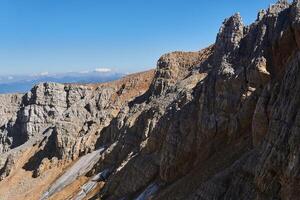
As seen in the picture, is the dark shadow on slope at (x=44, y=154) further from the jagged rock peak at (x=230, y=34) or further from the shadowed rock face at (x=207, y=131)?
the jagged rock peak at (x=230, y=34)

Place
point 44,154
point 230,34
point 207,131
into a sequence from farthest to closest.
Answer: point 44,154, point 230,34, point 207,131

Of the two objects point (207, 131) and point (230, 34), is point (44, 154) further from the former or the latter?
point (207, 131)

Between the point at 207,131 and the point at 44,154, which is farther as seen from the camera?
the point at 44,154

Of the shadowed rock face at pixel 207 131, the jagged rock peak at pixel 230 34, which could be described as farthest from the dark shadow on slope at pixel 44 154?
the jagged rock peak at pixel 230 34

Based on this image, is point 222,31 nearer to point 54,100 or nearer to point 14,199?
point 14,199

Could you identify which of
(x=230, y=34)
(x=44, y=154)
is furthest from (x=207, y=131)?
(x=44, y=154)

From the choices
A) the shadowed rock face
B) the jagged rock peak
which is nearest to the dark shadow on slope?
the shadowed rock face

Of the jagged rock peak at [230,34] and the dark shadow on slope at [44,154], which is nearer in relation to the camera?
the jagged rock peak at [230,34]

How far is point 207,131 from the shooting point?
135 feet

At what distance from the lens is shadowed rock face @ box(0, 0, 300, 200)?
2419cm

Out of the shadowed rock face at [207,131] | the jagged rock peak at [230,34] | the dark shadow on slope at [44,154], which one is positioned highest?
the jagged rock peak at [230,34]

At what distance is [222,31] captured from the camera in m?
58.8

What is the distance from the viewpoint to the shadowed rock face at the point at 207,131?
24.2 metres

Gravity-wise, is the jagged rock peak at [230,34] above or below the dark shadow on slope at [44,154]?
above
